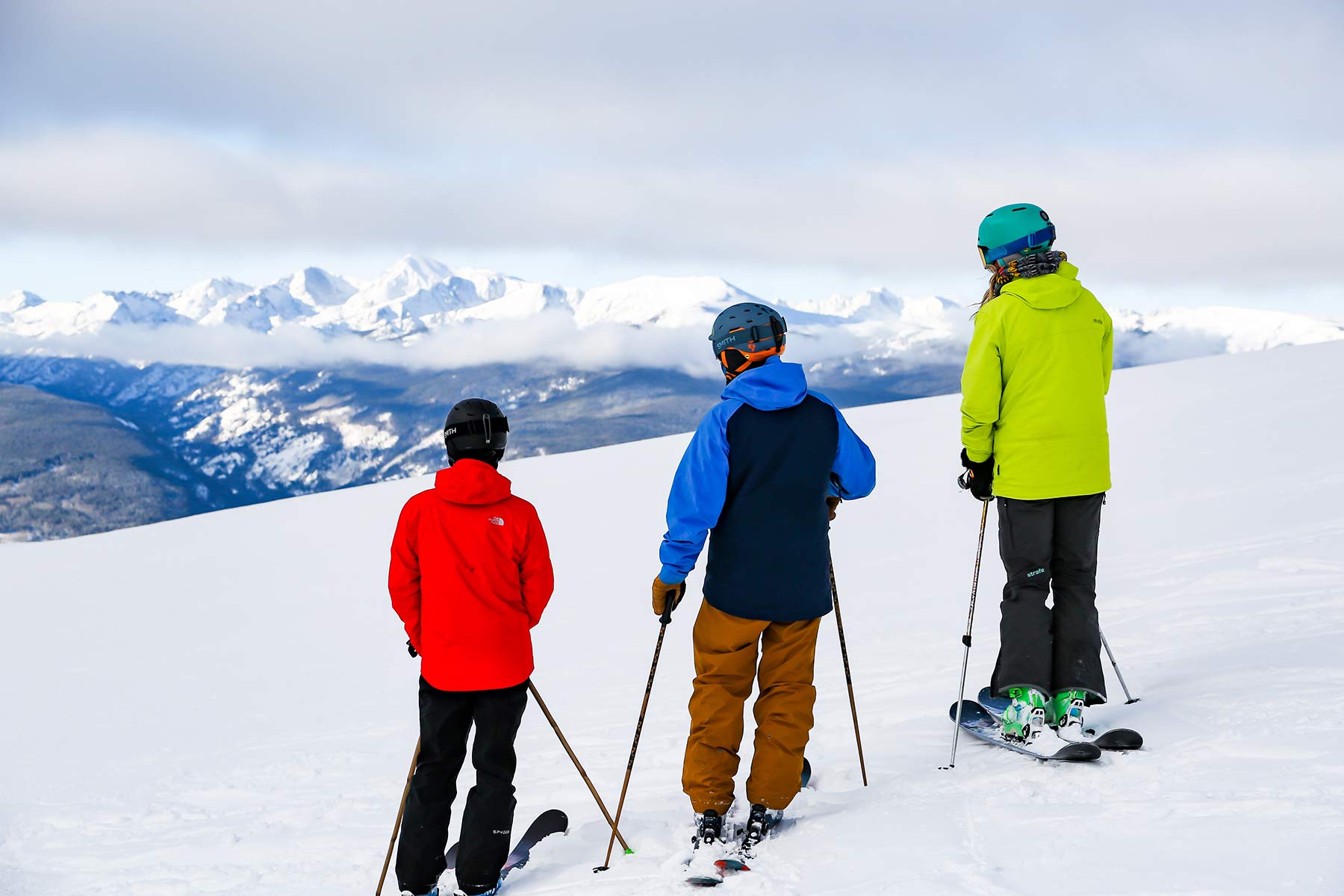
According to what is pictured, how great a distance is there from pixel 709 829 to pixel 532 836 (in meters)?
1.07

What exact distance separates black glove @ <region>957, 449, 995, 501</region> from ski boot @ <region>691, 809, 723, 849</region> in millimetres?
1996

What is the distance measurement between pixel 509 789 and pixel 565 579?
8002 mm

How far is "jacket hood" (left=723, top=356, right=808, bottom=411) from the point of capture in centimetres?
363

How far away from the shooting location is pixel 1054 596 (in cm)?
417

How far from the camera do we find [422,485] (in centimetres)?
2056

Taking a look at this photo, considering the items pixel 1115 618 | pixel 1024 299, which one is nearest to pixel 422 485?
pixel 1115 618

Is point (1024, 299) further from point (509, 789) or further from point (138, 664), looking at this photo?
point (138, 664)

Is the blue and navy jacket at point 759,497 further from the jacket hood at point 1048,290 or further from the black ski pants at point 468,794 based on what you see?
the jacket hood at point 1048,290

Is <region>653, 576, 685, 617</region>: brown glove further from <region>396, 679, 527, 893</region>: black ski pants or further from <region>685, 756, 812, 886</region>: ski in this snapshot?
<region>685, 756, 812, 886</region>: ski

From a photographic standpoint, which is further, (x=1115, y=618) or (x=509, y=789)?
(x=1115, y=618)

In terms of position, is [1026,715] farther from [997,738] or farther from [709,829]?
[709,829]

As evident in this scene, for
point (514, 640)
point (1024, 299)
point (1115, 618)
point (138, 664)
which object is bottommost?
point (138, 664)

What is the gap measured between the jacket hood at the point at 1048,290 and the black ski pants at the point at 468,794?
3029 mm

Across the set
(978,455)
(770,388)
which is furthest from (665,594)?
(978,455)
